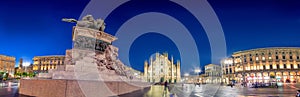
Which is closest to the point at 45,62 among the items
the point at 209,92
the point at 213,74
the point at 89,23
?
the point at 213,74

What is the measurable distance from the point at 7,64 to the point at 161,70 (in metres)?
77.6

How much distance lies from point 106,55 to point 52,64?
343ft

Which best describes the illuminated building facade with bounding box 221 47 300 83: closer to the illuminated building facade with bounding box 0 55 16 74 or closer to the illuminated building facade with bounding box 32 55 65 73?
the illuminated building facade with bounding box 32 55 65 73

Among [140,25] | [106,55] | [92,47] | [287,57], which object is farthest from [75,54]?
[287,57]

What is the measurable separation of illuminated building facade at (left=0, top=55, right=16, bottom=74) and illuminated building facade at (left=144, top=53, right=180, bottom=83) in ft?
225

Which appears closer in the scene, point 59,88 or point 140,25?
point 59,88

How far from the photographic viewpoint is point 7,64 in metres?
98.6

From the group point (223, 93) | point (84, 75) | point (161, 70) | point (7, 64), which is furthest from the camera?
point (161, 70)

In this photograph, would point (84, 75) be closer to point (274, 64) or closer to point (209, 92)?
point (209, 92)

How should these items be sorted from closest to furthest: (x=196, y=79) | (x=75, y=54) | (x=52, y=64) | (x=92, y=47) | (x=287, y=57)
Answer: (x=75, y=54) → (x=92, y=47) → (x=287, y=57) → (x=52, y=64) → (x=196, y=79)

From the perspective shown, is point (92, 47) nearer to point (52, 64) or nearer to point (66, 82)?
point (66, 82)

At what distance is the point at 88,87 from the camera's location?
1203cm

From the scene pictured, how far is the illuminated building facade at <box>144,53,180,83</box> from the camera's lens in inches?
4513

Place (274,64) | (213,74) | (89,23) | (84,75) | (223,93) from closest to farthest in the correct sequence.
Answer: (84,75) < (89,23) < (223,93) < (274,64) < (213,74)
